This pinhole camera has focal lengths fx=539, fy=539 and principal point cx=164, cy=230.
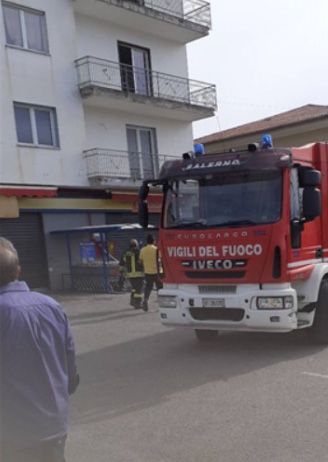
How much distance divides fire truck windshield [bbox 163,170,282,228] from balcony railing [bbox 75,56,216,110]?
1190 cm

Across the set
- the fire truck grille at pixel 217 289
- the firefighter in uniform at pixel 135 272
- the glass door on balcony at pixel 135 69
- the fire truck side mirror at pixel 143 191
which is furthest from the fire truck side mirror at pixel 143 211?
the glass door on balcony at pixel 135 69

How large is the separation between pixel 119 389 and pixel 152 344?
2.46 meters

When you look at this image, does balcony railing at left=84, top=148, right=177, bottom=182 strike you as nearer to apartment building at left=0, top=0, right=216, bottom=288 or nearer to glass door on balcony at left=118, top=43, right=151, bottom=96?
apartment building at left=0, top=0, right=216, bottom=288

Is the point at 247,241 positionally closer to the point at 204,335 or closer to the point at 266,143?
the point at 266,143

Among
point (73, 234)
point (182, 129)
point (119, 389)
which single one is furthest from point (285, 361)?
point (182, 129)

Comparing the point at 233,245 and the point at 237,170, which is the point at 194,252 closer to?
the point at 233,245

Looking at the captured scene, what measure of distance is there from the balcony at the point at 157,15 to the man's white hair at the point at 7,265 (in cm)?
1790

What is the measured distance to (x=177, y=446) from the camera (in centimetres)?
424

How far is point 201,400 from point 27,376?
3182mm

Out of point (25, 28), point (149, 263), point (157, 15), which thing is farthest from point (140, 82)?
point (149, 263)

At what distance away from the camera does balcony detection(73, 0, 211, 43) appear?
62.7 ft

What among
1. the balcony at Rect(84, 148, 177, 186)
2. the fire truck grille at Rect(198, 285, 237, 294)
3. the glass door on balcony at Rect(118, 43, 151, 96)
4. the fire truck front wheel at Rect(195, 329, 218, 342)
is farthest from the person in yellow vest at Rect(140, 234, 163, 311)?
the glass door on balcony at Rect(118, 43, 151, 96)

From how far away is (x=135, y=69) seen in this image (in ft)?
68.6

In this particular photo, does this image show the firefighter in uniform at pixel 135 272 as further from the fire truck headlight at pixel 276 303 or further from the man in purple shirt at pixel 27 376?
the man in purple shirt at pixel 27 376
